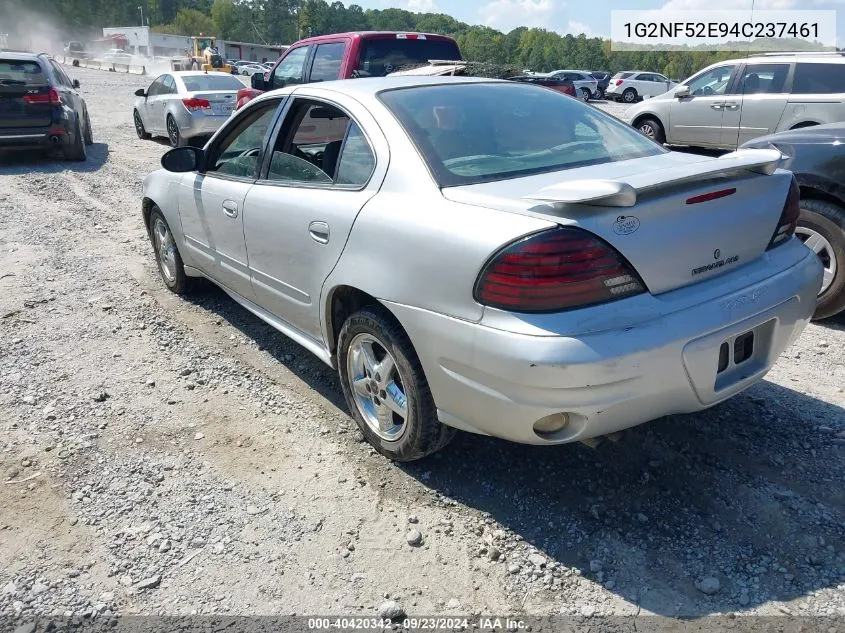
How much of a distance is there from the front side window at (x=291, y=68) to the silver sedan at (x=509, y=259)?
621cm

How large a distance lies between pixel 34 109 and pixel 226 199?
8450 mm

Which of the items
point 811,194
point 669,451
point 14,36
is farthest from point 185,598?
point 14,36

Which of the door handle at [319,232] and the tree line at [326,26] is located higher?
the tree line at [326,26]

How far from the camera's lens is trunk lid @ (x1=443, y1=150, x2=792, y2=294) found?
233 cm

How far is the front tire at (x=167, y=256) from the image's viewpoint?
507 cm

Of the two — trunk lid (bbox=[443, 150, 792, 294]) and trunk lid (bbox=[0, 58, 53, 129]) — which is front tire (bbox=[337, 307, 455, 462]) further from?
trunk lid (bbox=[0, 58, 53, 129])

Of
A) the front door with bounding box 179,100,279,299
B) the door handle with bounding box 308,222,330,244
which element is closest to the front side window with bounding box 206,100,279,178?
the front door with bounding box 179,100,279,299

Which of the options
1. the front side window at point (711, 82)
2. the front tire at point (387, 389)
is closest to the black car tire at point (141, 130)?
the front side window at point (711, 82)

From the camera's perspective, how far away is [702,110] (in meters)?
10.9

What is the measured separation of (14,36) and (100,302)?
310 ft

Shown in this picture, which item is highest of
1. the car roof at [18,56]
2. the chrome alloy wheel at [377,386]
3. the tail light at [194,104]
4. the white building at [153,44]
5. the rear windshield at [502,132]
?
the white building at [153,44]

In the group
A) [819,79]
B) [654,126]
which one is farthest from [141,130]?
[819,79]

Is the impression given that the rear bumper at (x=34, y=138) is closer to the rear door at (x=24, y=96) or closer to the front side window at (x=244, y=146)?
the rear door at (x=24, y=96)

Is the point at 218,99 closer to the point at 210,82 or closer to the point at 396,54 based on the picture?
the point at 210,82
